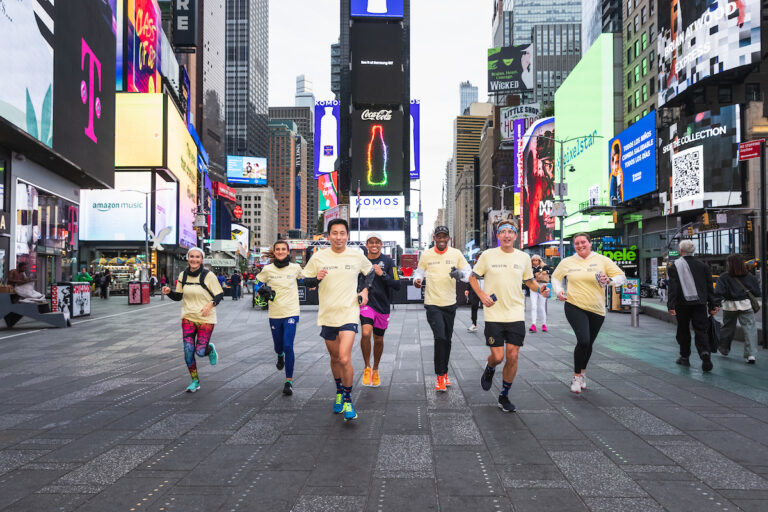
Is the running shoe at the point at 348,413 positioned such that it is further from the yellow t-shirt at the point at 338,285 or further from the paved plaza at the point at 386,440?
the yellow t-shirt at the point at 338,285

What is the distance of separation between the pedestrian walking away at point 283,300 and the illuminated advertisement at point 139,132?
1762 inches

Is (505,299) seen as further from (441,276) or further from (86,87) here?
(86,87)

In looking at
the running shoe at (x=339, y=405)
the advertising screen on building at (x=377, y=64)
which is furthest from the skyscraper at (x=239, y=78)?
the running shoe at (x=339, y=405)

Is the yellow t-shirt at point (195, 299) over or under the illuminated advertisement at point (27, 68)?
under

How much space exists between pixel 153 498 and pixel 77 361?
7.07 metres

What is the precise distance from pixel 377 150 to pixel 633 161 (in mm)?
34158

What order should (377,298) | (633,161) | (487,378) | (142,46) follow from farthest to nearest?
(142,46) → (633,161) → (377,298) → (487,378)

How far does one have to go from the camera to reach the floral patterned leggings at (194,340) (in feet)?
22.3

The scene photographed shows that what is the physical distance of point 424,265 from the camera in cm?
696

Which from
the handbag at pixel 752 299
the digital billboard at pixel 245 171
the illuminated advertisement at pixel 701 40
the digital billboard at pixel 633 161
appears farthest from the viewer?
the digital billboard at pixel 245 171

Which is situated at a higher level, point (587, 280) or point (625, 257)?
point (625, 257)

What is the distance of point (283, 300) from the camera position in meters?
6.82

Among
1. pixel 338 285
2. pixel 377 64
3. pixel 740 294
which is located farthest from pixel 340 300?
pixel 377 64

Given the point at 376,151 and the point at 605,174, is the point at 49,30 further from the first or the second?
the point at 376,151
